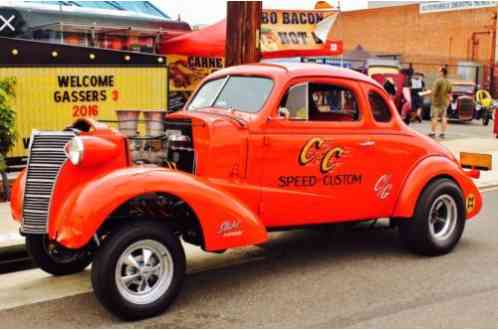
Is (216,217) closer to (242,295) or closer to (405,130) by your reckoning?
(242,295)

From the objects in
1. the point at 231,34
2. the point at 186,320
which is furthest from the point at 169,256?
the point at 231,34

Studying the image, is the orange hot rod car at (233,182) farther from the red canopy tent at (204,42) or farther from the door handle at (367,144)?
the red canopy tent at (204,42)

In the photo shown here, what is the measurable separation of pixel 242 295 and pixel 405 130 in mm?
2421

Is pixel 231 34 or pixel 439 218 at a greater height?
pixel 231 34

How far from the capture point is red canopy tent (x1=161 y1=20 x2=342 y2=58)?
521 inches

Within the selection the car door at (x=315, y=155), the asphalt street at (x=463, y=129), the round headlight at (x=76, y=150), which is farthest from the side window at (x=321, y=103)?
the asphalt street at (x=463, y=129)

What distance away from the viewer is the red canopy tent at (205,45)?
13227mm

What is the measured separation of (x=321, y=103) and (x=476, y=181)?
601 cm

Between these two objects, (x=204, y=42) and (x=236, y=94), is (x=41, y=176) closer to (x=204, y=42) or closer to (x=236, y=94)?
(x=236, y=94)

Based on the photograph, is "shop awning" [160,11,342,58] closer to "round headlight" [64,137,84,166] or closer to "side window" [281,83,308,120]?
"side window" [281,83,308,120]

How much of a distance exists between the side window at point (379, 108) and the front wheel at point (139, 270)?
253cm

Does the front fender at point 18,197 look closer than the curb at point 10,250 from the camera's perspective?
Yes

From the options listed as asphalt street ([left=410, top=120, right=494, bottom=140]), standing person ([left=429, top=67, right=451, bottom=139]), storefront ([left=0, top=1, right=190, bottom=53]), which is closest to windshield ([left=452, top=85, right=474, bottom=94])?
asphalt street ([left=410, top=120, right=494, bottom=140])

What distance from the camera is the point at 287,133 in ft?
18.7
